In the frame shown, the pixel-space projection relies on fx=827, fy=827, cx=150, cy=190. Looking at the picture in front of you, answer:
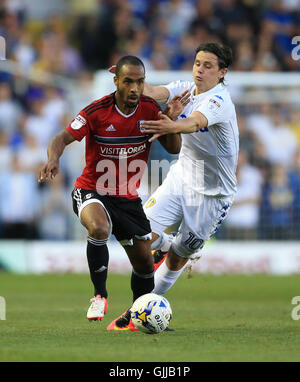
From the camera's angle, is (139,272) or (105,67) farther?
(105,67)

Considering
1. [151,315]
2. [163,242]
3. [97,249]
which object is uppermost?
[163,242]

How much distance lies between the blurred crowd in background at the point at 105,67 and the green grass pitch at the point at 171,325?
206 centimetres

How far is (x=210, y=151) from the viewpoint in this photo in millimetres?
8539

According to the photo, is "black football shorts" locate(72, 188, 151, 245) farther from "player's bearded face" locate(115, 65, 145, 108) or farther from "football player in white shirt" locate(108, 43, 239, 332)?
"player's bearded face" locate(115, 65, 145, 108)

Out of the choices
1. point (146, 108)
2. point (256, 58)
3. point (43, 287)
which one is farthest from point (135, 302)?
point (256, 58)

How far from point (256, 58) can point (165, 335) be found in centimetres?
1222

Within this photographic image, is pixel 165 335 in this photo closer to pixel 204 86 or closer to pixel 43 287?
pixel 204 86

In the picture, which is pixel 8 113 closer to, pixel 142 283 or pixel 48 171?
pixel 142 283

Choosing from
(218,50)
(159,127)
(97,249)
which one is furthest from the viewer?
(218,50)

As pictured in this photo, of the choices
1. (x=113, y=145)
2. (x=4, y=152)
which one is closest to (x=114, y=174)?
(x=113, y=145)

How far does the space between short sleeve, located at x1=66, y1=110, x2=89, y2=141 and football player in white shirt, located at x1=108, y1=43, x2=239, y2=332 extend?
3.41 feet

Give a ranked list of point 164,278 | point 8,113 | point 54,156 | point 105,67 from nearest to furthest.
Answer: point 54,156 → point 164,278 → point 8,113 → point 105,67

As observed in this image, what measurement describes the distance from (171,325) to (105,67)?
1209 centimetres

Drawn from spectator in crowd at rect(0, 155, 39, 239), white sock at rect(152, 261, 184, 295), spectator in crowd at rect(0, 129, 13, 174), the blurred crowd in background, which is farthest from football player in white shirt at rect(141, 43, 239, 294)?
spectator in crowd at rect(0, 129, 13, 174)
